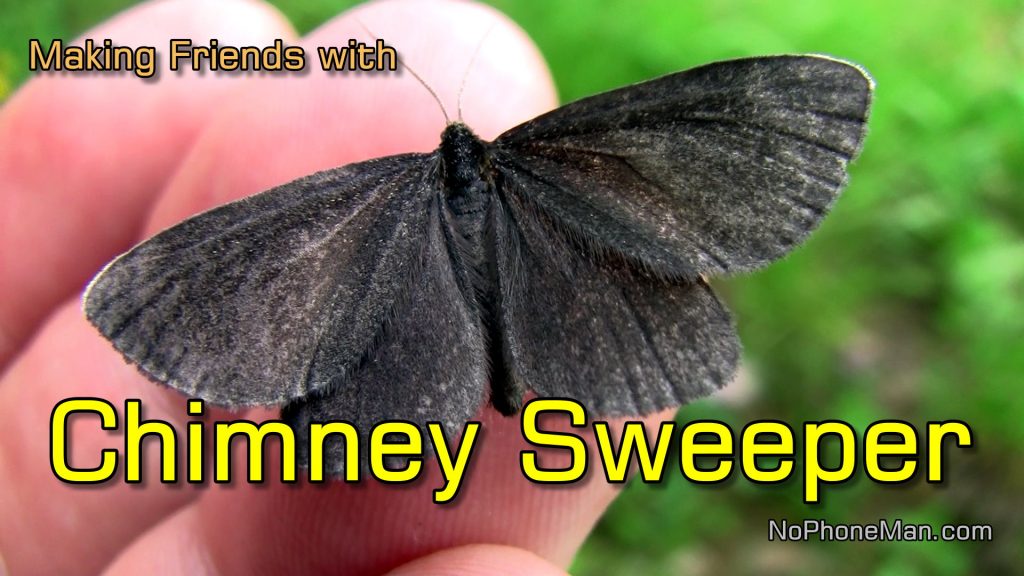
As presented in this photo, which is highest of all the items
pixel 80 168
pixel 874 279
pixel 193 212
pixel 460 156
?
pixel 874 279

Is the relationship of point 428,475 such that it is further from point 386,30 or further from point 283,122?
point 386,30

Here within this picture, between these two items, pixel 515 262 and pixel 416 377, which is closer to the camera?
pixel 416 377

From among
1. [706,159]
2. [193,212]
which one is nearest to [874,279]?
[706,159]

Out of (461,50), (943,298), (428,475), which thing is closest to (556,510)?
(428,475)

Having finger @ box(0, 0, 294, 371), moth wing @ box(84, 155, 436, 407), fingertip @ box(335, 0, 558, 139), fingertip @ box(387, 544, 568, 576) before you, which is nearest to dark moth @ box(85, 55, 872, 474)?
moth wing @ box(84, 155, 436, 407)

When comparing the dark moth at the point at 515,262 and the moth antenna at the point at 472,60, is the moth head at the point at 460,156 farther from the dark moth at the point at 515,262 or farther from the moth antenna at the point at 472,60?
the moth antenna at the point at 472,60

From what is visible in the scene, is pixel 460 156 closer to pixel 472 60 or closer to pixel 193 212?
pixel 472 60

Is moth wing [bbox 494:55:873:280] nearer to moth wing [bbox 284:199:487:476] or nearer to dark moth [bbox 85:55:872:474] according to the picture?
dark moth [bbox 85:55:872:474]
